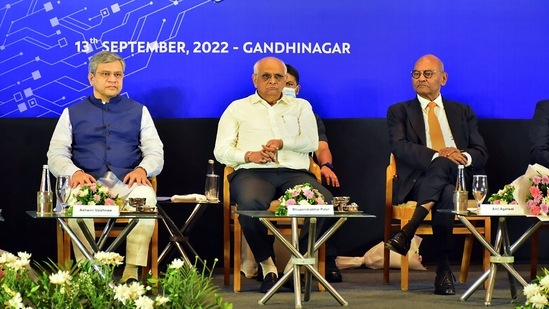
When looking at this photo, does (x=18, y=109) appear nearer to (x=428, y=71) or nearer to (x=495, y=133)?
(x=428, y=71)

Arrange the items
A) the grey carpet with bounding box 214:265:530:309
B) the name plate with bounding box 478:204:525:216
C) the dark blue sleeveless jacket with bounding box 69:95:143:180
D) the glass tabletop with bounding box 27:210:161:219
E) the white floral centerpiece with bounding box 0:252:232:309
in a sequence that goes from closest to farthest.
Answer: the white floral centerpiece with bounding box 0:252:232:309, the glass tabletop with bounding box 27:210:161:219, the name plate with bounding box 478:204:525:216, the grey carpet with bounding box 214:265:530:309, the dark blue sleeveless jacket with bounding box 69:95:143:180

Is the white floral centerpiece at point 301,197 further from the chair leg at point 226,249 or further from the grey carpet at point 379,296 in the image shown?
the chair leg at point 226,249

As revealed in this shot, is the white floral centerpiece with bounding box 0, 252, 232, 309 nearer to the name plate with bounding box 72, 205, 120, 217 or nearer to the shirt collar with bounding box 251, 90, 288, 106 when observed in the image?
the name plate with bounding box 72, 205, 120, 217

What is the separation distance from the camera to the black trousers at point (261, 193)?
5684 millimetres

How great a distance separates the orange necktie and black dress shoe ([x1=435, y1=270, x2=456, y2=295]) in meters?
0.97

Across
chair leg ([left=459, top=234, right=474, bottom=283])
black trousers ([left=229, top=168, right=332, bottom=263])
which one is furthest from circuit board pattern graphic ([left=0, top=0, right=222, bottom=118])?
chair leg ([left=459, top=234, right=474, bottom=283])

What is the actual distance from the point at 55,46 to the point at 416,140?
2407mm

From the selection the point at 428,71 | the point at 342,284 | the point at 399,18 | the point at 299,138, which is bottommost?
the point at 342,284

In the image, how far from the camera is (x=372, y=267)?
7.03 m

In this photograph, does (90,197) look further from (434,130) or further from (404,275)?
(434,130)

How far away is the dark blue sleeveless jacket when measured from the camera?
5844 millimetres

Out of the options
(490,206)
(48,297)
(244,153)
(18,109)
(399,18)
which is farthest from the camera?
(399,18)

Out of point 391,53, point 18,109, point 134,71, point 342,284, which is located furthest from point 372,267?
point 18,109

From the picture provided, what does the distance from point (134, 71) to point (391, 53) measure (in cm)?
175
